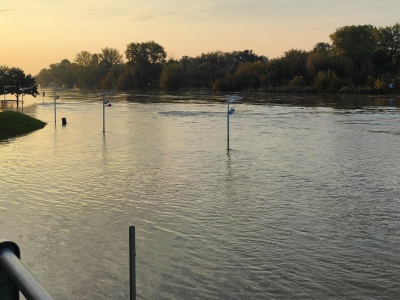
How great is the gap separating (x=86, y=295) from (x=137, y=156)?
16.4 m

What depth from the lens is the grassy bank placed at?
34.7 m

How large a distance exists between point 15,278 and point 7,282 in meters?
0.25

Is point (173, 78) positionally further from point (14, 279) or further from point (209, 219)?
point (14, 279)

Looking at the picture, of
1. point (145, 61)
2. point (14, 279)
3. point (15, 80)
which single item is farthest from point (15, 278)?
point (145, 61)

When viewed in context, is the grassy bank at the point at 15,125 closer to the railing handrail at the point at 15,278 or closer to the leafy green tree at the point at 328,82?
the railing handrail at the point at 15,278

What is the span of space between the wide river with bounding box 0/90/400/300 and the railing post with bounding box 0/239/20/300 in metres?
5.97

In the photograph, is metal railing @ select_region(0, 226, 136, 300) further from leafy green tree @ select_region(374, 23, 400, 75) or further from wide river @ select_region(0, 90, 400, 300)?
leafy green tree @ select_region(374, 23, 400, 75)

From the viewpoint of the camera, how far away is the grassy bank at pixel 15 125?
A: 114ft

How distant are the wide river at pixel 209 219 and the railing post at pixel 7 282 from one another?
19.6ft

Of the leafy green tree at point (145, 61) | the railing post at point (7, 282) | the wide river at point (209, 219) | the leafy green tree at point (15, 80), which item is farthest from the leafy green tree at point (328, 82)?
the railing post at point (7, 282)

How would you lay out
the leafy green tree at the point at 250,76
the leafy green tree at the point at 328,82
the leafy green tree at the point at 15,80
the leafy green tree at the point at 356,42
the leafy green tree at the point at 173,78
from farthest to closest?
the leafy green tree at the point at 173,78 → the leafy green tree at the point at 250,76 → the leafy green tree at the point at 356,42 → the leafy green tree at the point at 328,82 → the leafy green tree at the point at 15,80

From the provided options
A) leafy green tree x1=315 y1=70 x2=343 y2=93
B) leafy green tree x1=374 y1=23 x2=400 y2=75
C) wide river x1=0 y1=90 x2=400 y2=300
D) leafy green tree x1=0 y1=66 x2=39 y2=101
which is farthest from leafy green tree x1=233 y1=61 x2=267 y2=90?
wide river x1=0 y1=90 x2=400 y2=300

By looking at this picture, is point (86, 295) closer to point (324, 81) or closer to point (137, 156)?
point (137, 156)

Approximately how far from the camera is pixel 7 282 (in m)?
2.82
